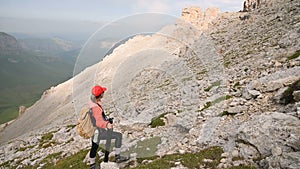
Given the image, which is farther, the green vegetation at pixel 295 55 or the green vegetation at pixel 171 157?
the green vegetation at pixel 295 55

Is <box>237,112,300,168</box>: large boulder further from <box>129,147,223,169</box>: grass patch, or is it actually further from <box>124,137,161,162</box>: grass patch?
<box>124,137,161,162</box>: grass patch

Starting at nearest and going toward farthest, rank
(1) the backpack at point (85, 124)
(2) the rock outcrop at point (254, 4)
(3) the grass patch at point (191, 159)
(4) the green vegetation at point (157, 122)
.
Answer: (1) the backpack at point (85, 124)
(3) the grass patch at point (191, 159)
(4) the green vegetation at point (157, 122)
(2) the rock outcrop at point (254, 4)

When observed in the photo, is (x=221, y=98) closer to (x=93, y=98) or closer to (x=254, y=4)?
(x=93, y=98)

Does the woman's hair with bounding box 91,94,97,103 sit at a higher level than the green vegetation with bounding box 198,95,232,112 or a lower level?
higher

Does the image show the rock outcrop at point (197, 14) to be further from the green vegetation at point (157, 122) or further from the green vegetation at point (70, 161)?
the green vegetation at point (157, 122)

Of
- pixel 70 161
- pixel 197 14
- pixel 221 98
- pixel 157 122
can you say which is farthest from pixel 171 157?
pixel 197 14

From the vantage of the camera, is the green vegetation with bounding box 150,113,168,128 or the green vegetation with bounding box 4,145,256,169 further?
the green vegetation with bounding box 150,113,168,128

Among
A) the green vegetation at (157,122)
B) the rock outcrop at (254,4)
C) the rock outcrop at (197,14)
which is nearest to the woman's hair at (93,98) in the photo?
the green vegetation at (157,122)

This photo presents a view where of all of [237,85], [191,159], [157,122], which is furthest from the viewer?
[237,85]

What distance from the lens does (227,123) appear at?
17.6 meters

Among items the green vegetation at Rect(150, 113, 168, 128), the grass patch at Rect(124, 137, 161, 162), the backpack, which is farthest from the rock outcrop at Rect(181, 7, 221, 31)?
the backpack

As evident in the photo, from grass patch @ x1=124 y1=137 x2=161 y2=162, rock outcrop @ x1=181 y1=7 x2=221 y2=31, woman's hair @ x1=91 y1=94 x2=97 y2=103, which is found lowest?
grass patch @ x1=124 y1=137 x2=161 y2=162

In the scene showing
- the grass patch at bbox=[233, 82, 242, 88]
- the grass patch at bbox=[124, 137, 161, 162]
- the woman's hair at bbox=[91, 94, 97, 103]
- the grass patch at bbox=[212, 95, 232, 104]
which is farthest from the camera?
the grass patch at bbox=[233, 82, 242, 88]

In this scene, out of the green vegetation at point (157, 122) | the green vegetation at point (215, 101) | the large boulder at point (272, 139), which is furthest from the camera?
the green vegetation at point (157, 122)
